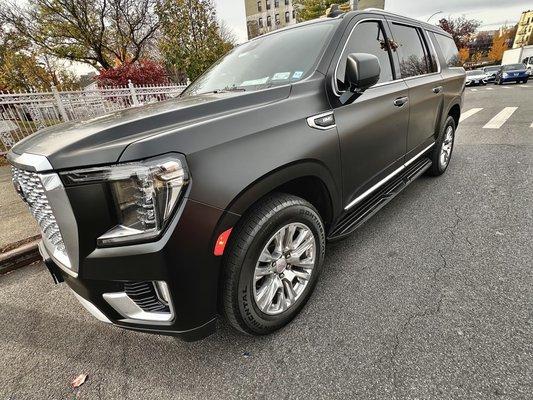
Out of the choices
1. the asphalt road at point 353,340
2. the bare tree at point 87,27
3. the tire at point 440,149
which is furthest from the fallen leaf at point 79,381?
the bare tree at point 87,27

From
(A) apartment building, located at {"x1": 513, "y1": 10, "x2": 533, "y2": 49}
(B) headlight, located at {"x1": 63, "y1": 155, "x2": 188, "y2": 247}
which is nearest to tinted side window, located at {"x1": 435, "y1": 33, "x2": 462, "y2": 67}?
(B) headlight, located at {"x1": 63, "y1": 155, "x2": 188, "y2": 247}

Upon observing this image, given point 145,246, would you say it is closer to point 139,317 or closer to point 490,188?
point 139,317

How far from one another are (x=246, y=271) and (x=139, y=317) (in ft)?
1.90

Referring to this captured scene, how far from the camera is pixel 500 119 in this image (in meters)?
8.65

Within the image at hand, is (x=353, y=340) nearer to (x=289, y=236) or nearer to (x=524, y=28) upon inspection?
(x=289, y=236)

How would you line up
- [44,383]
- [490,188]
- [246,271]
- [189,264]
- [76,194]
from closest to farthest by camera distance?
[76,194], [189,264], [246,271], [44,383], [490,188]

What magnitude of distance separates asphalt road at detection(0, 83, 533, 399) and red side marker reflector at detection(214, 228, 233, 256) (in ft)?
2.51

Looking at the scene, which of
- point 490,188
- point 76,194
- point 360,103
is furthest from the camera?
point 490,188

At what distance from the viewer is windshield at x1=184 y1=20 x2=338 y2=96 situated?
7.17 feet

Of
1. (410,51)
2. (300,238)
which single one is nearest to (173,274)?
(300,238)

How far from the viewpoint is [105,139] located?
1400 millimetres

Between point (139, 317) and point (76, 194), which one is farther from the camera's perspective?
point (139, 317)

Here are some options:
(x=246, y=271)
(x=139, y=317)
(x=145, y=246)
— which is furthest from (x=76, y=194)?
(x=246, y=271)

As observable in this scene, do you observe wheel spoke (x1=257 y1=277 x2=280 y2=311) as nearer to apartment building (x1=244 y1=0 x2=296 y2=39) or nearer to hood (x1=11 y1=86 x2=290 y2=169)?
hood (x1=11 y1=86 x2=290 y2=169)
